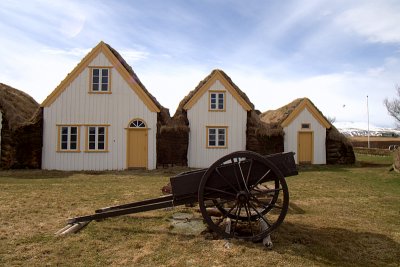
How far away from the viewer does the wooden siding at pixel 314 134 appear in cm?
2225

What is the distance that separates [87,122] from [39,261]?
14.6 metres

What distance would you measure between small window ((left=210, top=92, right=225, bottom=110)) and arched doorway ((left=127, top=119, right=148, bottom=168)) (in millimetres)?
4595

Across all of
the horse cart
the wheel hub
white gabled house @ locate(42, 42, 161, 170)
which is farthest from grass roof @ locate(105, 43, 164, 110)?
the wheel hub

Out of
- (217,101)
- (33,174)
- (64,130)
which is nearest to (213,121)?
(217,101)

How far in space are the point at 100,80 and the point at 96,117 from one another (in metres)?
2.16

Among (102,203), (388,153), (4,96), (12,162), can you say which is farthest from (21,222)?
(388,153)

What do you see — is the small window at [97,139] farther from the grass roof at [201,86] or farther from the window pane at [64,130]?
the grass roof at [201,86]

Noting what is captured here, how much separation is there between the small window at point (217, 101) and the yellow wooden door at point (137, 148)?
4.70 meters

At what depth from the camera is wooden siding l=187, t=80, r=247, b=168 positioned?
2036 cm

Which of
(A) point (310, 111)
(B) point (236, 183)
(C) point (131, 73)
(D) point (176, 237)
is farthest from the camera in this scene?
(A) point (310, 111)

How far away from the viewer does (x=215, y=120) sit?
2055cm

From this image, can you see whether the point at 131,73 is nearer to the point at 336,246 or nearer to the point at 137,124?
the point at 137,124

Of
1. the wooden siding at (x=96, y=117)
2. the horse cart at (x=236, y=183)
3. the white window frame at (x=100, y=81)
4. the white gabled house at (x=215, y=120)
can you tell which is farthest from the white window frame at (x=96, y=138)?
the horse cart at (x=236, y=183)

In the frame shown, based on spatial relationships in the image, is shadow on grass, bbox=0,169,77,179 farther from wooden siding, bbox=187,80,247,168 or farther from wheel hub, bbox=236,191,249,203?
wheel hub, bbox=236,191,249,203
